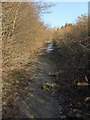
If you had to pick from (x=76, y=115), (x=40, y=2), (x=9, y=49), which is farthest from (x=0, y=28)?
(x=40, y=2)

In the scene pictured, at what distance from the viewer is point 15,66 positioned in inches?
235

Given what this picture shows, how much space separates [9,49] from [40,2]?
6377 millimetres

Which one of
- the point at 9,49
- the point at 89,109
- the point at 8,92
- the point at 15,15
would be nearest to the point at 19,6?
the point at 15,15

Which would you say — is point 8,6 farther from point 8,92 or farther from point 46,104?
point 46,104

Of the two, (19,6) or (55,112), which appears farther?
(19,6)

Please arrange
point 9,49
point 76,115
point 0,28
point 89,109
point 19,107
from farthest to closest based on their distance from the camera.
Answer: point 9,49
point 0,28
point 19,107
point 89,109
point 76,115

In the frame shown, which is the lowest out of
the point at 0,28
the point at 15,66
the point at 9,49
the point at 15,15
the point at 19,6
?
the point at 15,66

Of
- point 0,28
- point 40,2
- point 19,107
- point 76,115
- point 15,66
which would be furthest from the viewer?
point 40,2

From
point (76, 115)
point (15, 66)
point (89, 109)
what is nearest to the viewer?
point (76, 115)

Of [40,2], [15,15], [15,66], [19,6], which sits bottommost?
[15,66]

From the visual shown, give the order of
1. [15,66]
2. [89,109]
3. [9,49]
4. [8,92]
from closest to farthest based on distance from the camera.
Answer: [89,109] < [8,92] < [9,49] < [15,66]

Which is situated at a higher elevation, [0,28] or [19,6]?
[19,6]

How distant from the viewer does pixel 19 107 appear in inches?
147

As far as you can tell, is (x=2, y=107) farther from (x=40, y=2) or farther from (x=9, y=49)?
(x=40, y=2)
